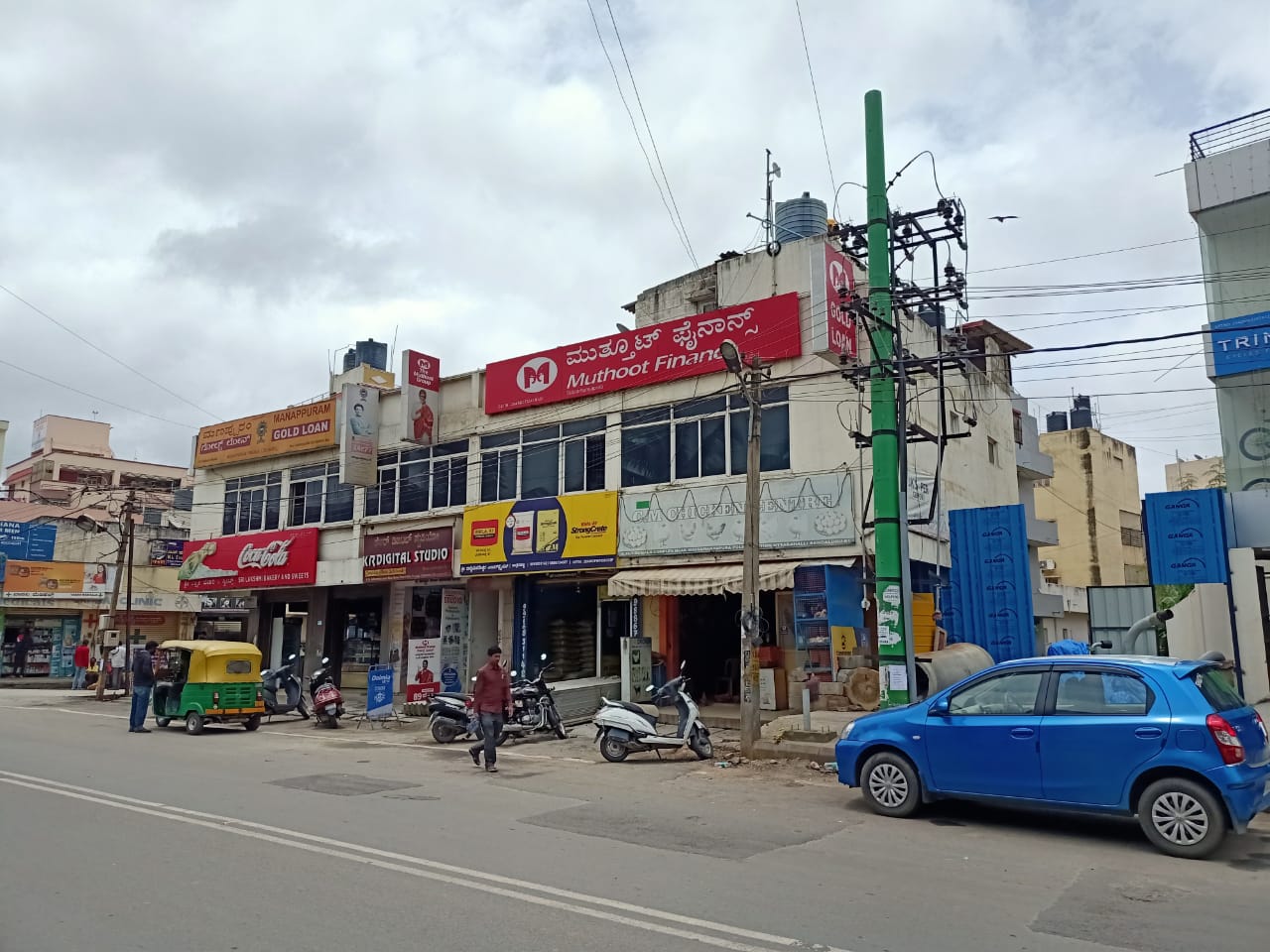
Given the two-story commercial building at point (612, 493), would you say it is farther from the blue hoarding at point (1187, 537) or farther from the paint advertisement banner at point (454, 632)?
the blue hoarding at point (1187, 537)

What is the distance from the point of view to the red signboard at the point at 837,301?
18094 mm

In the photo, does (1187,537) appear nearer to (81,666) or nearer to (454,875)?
(454,875)

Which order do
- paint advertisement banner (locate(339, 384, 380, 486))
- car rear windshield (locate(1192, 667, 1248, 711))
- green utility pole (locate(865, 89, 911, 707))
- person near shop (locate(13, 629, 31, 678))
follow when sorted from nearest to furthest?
car rear windshield (locate(1192, 667, 1248, 711)) → green utility pole (locate(865, 89, 911, 707)) → paint advertisement banner (locate(339, 384, 380, 486)) → person near shop (locate(13, 629, 31, 678))

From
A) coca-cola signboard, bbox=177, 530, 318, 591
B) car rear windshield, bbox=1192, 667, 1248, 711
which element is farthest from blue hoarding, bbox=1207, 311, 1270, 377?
coca-cola signboard, bbox=177, 530, 318, 591

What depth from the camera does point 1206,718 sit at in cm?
738

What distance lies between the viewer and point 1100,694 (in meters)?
7.99

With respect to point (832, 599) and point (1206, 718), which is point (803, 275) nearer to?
point (832, 599)

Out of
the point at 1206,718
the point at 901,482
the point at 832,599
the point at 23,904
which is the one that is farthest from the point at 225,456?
the point at 1206,718

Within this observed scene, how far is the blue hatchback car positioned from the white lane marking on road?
3709mm

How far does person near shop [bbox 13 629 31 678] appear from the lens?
1476 inches

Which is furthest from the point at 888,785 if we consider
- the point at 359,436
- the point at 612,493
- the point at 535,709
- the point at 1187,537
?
the point at 359,436

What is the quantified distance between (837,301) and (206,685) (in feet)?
45.6

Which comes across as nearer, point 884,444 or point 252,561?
point 884,444

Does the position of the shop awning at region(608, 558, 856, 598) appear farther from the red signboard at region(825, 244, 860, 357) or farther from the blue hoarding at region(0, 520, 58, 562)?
the blue hoarding at region(0, 520, 58, 562)
